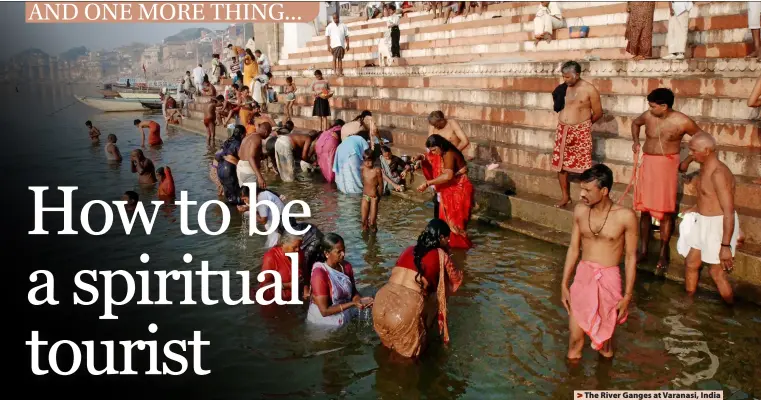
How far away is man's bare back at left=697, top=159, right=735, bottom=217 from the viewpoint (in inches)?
189

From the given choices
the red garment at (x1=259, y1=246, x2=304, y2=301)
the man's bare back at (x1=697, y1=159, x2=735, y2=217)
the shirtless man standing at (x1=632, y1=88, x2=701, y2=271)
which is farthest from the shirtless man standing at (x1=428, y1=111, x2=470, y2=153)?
the man's bare back at (x1=697, y1=159, x2=735, y2=217)

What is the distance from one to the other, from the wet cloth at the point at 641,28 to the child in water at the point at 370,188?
4461 millimetres

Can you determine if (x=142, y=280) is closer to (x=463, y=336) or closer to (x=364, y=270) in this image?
(x=364, y=270)

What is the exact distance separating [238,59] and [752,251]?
688 inches

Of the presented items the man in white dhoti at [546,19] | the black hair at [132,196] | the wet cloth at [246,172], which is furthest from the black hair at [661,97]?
the black hair at [132,196]

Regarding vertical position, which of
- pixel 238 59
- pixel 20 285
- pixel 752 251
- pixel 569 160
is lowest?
pixel 20 285

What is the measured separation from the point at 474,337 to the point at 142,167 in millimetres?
7717

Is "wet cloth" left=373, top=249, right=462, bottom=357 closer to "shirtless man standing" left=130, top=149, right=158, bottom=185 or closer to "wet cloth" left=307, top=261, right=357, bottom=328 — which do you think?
"wet cloth" left=307, top=261, right=357, bottom=328

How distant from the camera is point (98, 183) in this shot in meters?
11.6

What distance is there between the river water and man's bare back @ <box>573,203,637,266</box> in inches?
31.0

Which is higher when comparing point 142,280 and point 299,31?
point 299,31

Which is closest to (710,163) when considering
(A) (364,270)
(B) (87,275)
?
(A) (364,270)
